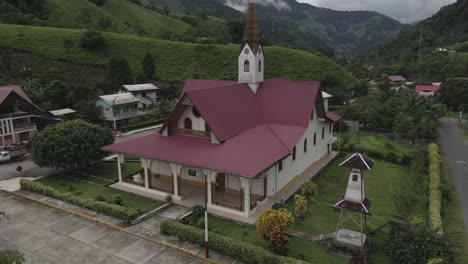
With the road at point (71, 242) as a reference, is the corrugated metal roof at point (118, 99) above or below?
above

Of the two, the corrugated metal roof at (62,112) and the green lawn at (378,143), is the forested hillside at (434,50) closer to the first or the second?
the green lawn at (378,143)

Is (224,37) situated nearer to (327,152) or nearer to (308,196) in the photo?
(327,152)

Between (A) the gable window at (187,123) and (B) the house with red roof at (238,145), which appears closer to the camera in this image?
(B) the house with red roof at (238,145)

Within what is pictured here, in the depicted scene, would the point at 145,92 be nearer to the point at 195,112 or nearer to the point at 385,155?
the point at 195,112

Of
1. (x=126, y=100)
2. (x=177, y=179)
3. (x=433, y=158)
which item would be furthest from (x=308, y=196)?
(x=126, y=100)

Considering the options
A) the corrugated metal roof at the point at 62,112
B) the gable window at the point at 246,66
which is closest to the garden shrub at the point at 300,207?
the gable window at the point at 246,66
